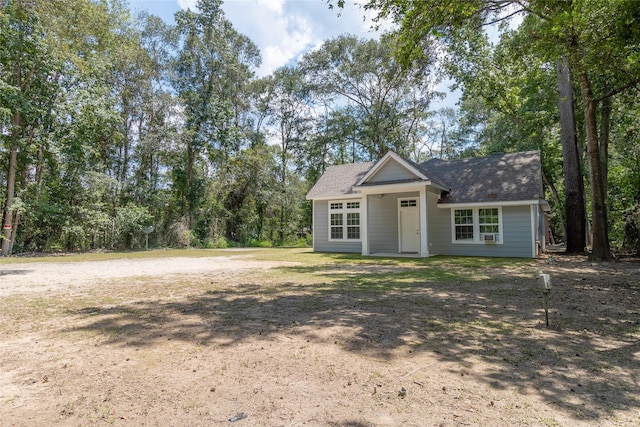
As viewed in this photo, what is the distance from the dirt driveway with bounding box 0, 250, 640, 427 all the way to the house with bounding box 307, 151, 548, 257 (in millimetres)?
7883

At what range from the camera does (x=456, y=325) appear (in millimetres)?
4453

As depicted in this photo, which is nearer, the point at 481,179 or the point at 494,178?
the point at 494,178

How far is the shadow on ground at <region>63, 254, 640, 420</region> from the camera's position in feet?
9.72

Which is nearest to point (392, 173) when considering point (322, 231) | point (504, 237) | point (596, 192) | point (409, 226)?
point (409, 226)

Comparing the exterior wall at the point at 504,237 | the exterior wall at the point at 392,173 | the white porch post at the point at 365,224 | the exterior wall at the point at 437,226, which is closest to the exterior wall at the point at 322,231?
the white porch post at the point at 365,224

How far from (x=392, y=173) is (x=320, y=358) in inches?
499

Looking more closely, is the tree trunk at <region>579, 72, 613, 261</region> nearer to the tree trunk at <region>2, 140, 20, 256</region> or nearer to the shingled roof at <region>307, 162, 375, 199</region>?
the shingled roof at <region>307, 162, 375, 199</region>

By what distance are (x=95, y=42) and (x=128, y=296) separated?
11615 mm

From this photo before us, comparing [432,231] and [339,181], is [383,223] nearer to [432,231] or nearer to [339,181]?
[432,231]

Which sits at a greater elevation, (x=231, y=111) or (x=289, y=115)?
(x=289, y=115)

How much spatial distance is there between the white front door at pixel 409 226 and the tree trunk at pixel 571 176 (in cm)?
638

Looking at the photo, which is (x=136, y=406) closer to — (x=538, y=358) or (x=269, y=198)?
(x=538, y=358)

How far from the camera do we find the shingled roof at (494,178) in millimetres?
14266

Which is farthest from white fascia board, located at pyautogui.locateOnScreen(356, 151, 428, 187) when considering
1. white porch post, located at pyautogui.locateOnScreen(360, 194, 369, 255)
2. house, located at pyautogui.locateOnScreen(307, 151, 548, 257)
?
white porch post, located at pyautogui.locateOnScreen(360, 194, 369, 255)
